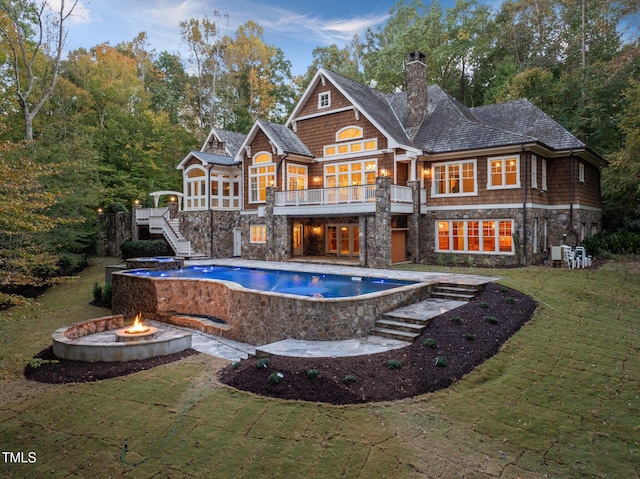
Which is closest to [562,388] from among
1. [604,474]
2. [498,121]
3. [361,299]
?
[604,474]

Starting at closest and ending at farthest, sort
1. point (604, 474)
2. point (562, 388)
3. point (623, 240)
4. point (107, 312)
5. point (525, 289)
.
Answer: point (604, 474) → point (562, 388) → point (525, 289) → point (107, 312) → point (623, 240)

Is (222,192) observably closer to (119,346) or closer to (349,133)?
(349,133)

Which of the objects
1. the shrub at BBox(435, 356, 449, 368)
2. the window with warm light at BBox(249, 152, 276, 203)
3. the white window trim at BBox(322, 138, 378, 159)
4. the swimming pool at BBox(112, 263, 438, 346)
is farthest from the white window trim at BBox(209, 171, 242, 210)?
the shrub at BBox(435, 356, 449, 368)

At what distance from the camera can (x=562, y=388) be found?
6.48 metres

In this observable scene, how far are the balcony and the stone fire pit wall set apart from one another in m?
6.66

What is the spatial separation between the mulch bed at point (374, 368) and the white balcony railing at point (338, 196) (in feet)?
29.6

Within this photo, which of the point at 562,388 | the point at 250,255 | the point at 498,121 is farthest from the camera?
the point at 250,255

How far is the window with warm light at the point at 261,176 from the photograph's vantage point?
21969 millimetres

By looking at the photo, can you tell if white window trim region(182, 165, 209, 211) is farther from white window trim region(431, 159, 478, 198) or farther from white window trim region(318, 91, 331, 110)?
white window trim region(431, 159, 478, 198)

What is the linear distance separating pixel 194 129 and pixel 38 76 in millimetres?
14083

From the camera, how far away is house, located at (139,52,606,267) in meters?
17.4

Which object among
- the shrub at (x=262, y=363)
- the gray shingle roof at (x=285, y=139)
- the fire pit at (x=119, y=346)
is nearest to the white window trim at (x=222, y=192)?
the gray shingle roof at (x=285, y=139)

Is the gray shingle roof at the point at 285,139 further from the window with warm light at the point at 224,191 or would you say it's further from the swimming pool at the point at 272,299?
the swimming pool at the point at 272,299

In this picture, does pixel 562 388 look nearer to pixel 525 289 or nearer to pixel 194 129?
pixel 525 289
